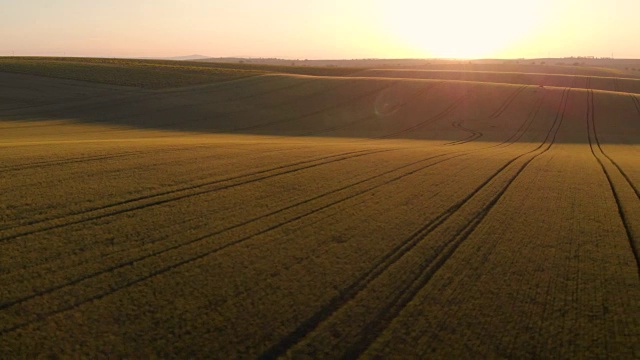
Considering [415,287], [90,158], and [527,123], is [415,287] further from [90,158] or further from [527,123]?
[527,123]

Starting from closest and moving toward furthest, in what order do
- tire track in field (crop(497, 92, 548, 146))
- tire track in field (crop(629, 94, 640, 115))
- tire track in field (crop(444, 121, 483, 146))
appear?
tire track in field (crop(444, 121, 483, 146)) → tire track in field (crop(497, 92, 548, 146)) → tire track in field (crop(629, 94, 640, 115))

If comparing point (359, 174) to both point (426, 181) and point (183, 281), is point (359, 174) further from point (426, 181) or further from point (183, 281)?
point (183, 281)

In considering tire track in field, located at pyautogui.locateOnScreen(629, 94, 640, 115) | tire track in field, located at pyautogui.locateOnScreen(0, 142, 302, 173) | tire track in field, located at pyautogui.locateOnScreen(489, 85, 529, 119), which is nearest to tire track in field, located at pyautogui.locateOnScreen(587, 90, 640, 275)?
tire track in field, located at pyautogui.locateOnScreen(489, 85, 529, 119)

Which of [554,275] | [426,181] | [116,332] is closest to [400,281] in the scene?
[554,275]

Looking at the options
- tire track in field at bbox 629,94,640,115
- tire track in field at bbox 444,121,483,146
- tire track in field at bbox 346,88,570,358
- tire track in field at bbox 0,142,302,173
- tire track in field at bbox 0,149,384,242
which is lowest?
tire track in field at bbox 444,121,483,146

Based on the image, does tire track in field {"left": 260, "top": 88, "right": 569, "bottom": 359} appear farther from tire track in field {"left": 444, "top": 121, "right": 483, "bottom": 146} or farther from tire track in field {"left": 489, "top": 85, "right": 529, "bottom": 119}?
tire track in field {"left": 489, "top": 85, "right": 529, "bottom": 119}

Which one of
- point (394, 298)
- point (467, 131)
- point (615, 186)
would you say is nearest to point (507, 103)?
point (467, 131)

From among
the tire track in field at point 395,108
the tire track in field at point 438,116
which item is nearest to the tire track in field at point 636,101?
the tire track in field at point 438,116

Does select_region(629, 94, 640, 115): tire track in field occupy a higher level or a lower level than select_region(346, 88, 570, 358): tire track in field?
higher
